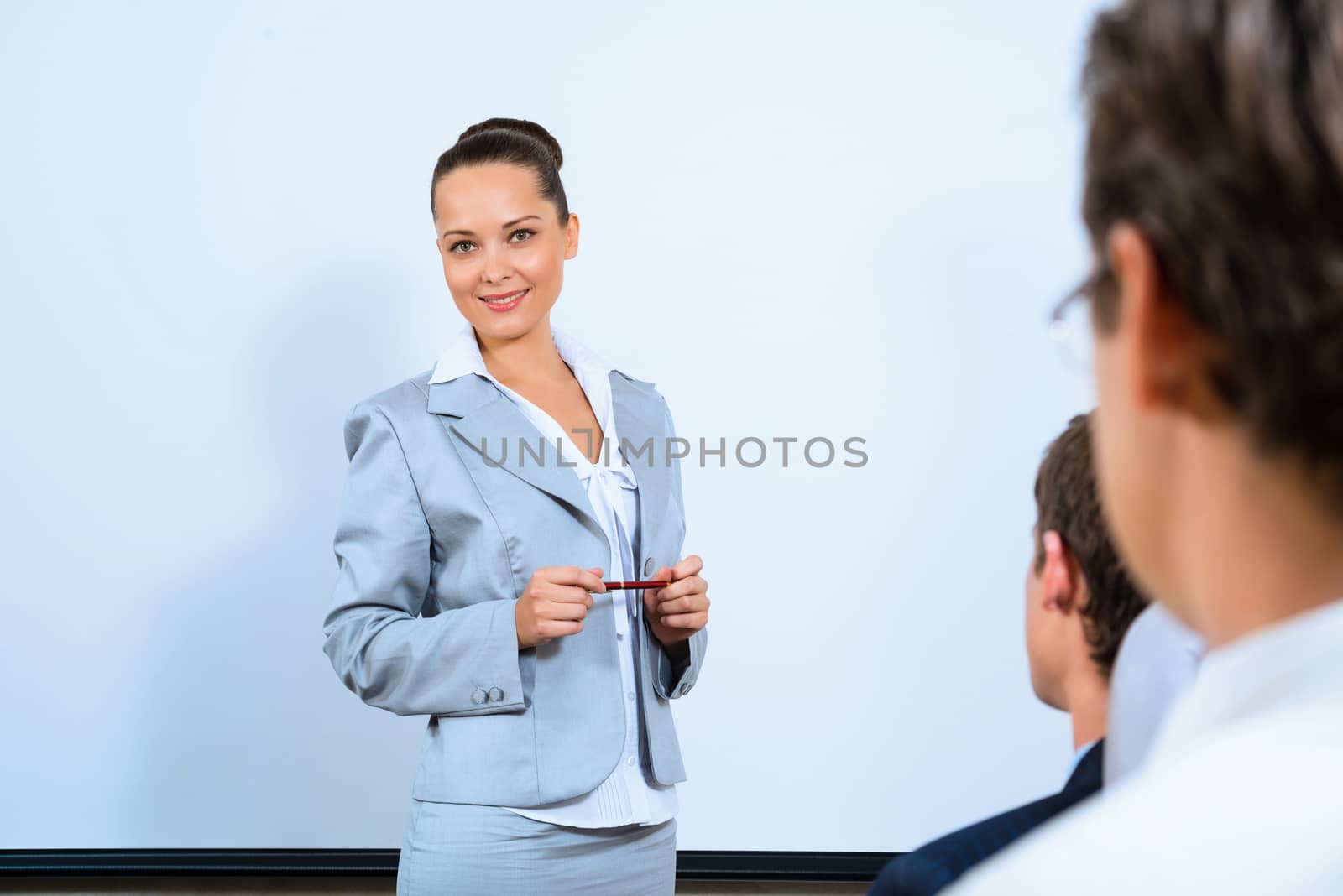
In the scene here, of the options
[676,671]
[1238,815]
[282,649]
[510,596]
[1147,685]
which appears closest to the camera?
[1238,815]

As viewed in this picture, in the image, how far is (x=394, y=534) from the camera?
4.62 ft

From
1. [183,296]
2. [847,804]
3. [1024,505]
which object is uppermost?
[183,296]

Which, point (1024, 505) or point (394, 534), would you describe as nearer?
point (394, 534)

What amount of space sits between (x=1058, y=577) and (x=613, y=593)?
Answer: 62 cm

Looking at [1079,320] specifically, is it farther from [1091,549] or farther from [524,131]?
[524,131]

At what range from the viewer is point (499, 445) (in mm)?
1457

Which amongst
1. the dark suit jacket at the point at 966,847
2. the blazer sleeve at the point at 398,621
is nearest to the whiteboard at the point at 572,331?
the blazer sleeve at the point at 398,621

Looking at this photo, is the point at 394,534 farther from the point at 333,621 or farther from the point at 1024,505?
the point at 1024,505

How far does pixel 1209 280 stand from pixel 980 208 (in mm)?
2042

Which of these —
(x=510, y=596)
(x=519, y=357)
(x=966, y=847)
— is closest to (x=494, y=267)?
(x=519, y=357)

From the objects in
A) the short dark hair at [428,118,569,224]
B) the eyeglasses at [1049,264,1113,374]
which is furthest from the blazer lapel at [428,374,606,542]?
the eyeglasses at [1049,264,1113,374]

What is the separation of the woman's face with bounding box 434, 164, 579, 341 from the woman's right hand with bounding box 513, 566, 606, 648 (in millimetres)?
371

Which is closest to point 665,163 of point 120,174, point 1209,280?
point 120,174

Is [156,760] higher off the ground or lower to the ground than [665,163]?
lower
